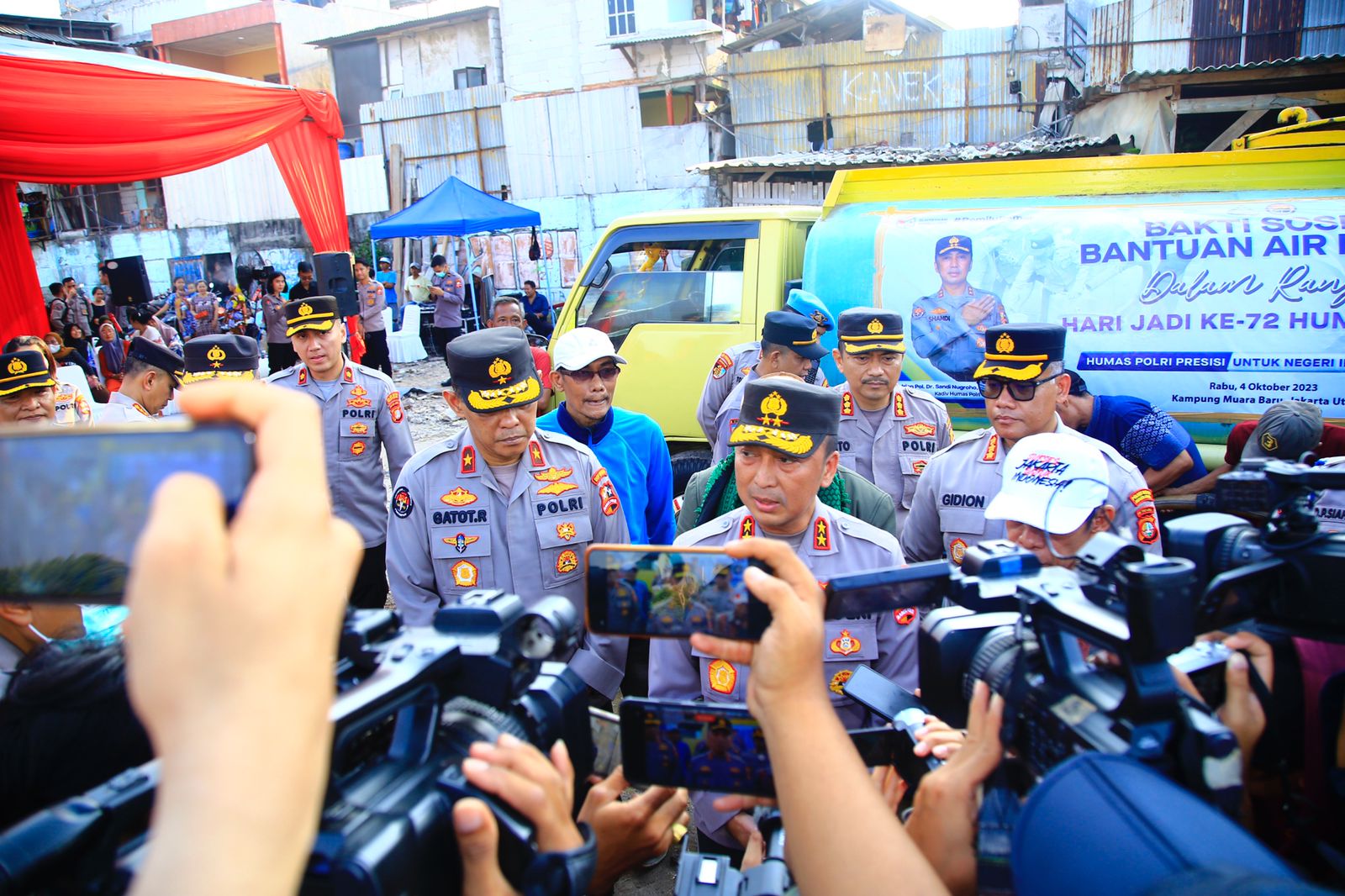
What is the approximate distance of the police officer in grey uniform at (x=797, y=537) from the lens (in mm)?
2412

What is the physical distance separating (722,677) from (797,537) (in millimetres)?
507

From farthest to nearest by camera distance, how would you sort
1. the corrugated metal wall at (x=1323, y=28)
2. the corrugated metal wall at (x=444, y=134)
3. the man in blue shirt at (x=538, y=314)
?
the corrugated metal wall at (x=444, y=134) < the man in blue shirt at (x=538, y=314) < the corrugated metal wall at (x=1323, y=28)

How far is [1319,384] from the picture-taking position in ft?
14.5

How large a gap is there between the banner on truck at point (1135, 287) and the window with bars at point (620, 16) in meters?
19.8

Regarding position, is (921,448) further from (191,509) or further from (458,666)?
(191,509)

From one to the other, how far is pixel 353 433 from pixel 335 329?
2.13 feet

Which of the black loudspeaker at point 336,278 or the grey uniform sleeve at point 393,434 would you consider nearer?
the grey uniform sleeve at point 393,434

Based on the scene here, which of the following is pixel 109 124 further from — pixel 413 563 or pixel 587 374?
pixel 413 563

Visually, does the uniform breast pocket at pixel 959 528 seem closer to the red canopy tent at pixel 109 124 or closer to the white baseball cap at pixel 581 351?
the white baseball cap at pixel 581 351

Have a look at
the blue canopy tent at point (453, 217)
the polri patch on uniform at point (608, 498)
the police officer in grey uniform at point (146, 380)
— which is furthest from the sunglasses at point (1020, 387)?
the blue canopy tent at point (453, 217)

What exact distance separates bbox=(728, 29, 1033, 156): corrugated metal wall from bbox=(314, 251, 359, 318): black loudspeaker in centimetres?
1253

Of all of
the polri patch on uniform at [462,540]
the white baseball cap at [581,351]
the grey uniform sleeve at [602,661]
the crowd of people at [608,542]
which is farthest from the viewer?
the white baseball cap at [581,351]

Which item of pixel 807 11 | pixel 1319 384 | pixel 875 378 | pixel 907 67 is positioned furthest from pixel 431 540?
pixel 807 11

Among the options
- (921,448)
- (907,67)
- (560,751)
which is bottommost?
(921,448)
